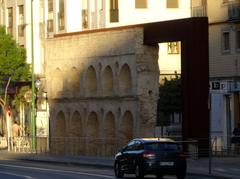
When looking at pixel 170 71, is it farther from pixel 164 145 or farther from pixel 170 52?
pixel 164 145

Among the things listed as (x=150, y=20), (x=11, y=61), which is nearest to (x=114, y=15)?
(x=150, y=20)

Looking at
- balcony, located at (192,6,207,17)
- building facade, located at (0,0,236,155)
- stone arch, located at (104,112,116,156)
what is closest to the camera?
stone arch, located at (104,112,116,156)

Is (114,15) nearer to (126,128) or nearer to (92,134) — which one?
(92,134)

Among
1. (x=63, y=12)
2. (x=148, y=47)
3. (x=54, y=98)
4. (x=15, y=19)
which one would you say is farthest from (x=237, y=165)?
(x=15, y=19)

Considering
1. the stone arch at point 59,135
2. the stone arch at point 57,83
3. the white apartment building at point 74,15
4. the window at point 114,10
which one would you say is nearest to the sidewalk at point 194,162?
the stone arch at point 59,135

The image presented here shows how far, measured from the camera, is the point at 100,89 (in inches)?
2176

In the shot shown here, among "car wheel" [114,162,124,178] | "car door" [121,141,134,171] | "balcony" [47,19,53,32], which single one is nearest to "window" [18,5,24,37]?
"balcony" [47,19,53,32]

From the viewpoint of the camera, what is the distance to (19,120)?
3132 inches

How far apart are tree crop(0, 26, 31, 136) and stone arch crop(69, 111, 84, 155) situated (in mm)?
14486

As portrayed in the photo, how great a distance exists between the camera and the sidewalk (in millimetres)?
38156

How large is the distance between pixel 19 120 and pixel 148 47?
100.0 ft

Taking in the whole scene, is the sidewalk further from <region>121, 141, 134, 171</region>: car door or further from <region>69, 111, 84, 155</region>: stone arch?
<region>121, 141, 134, 171</region>: car door

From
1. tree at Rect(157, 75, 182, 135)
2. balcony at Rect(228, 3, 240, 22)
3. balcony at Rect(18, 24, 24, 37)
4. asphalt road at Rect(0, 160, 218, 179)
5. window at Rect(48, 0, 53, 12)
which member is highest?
window at Rect(48, 0, 53, 12)

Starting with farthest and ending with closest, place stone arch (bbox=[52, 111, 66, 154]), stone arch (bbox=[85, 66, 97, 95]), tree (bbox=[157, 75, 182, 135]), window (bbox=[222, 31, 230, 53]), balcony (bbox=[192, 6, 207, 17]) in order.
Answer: tree (bbox=[157, 75, 182, 135]) → balcony (bbox=[192, 6, 207, 17]) → stone arch (bbox=[52, 111, 66, 154]) → window (bbox=[222, 31, 230, 53]) → stone arch (bbox=[85, 66, 97, 95])
